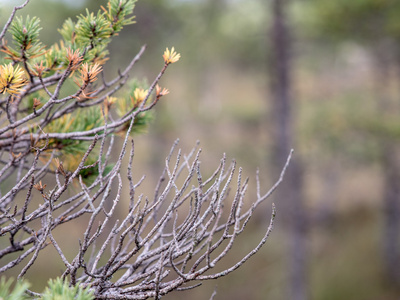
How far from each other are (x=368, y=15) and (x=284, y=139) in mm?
3769

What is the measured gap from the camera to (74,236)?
1808 centimetres

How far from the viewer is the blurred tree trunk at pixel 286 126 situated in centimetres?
877

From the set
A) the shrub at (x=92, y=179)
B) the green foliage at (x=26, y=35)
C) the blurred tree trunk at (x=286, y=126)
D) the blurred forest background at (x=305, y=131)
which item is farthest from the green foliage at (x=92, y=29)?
the blurred tree trunk at (x=286, y=126)

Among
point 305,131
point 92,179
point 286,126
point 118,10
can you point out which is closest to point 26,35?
point 118,10

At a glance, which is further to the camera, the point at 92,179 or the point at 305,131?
the point at 305,131

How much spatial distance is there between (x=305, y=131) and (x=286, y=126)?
3.29 m

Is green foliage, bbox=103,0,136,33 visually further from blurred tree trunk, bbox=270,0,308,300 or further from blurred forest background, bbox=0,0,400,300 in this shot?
blurred tree trunk, bbox=270,0,308,300

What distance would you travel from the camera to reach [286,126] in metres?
9.17

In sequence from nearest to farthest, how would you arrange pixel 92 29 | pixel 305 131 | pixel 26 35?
pixel 26 35 < pixel 92 29 < pixel 305 131

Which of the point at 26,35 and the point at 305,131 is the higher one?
the point at 305,131

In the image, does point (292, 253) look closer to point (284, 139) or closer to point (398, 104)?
point (284, 139)

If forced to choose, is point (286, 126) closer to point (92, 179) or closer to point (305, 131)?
point (305, 131)

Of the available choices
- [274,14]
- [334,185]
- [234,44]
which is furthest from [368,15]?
[234,44]

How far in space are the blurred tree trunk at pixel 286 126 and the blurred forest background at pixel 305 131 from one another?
26mm
